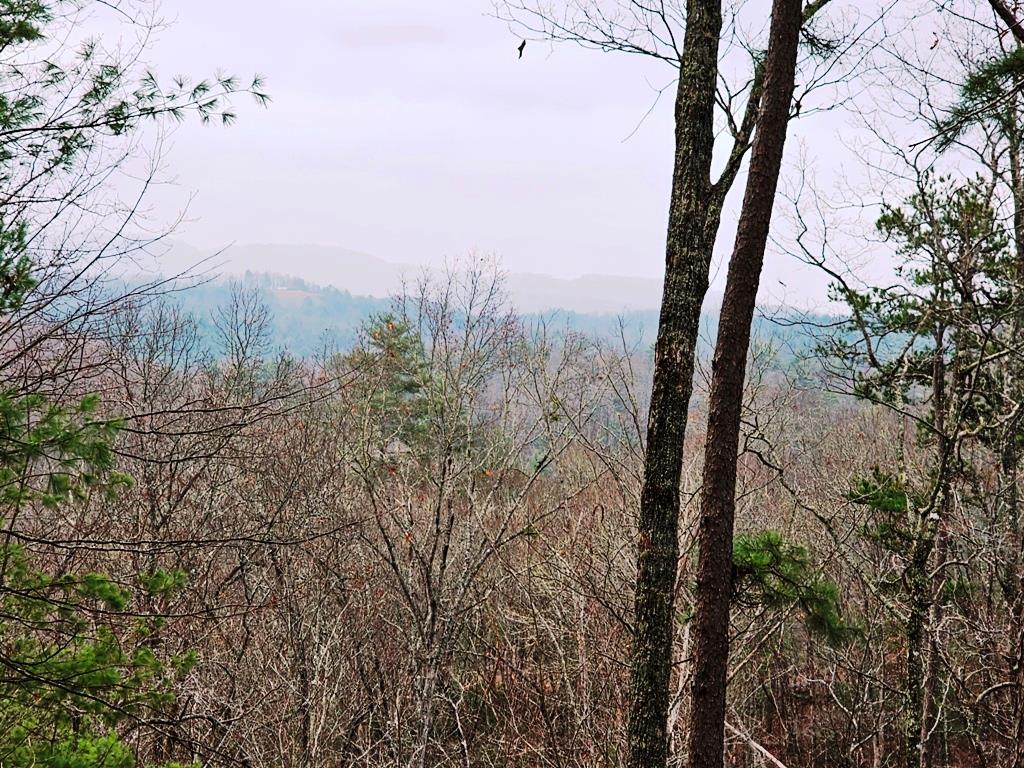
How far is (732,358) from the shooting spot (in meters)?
3.95

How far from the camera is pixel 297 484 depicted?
1094 cm

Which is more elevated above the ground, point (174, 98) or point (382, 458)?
point (174, 98)

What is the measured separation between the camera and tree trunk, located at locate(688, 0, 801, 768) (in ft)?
12.6

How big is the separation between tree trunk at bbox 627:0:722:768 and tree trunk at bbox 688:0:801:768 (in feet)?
0.54

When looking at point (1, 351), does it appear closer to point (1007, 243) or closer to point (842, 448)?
point (1007, 243)

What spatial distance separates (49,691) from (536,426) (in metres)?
5.35

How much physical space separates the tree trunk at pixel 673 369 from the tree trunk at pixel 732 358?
16 cm

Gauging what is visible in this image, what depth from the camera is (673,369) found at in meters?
3.88

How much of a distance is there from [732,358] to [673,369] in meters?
0.35

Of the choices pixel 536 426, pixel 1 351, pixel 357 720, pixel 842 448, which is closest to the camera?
pixel 1 351

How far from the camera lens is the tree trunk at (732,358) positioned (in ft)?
12.6

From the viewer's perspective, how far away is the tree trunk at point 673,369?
383cm

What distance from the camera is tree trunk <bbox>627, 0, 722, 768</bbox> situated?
383 cm

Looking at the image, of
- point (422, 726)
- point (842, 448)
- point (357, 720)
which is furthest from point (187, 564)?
point (842, 448)
